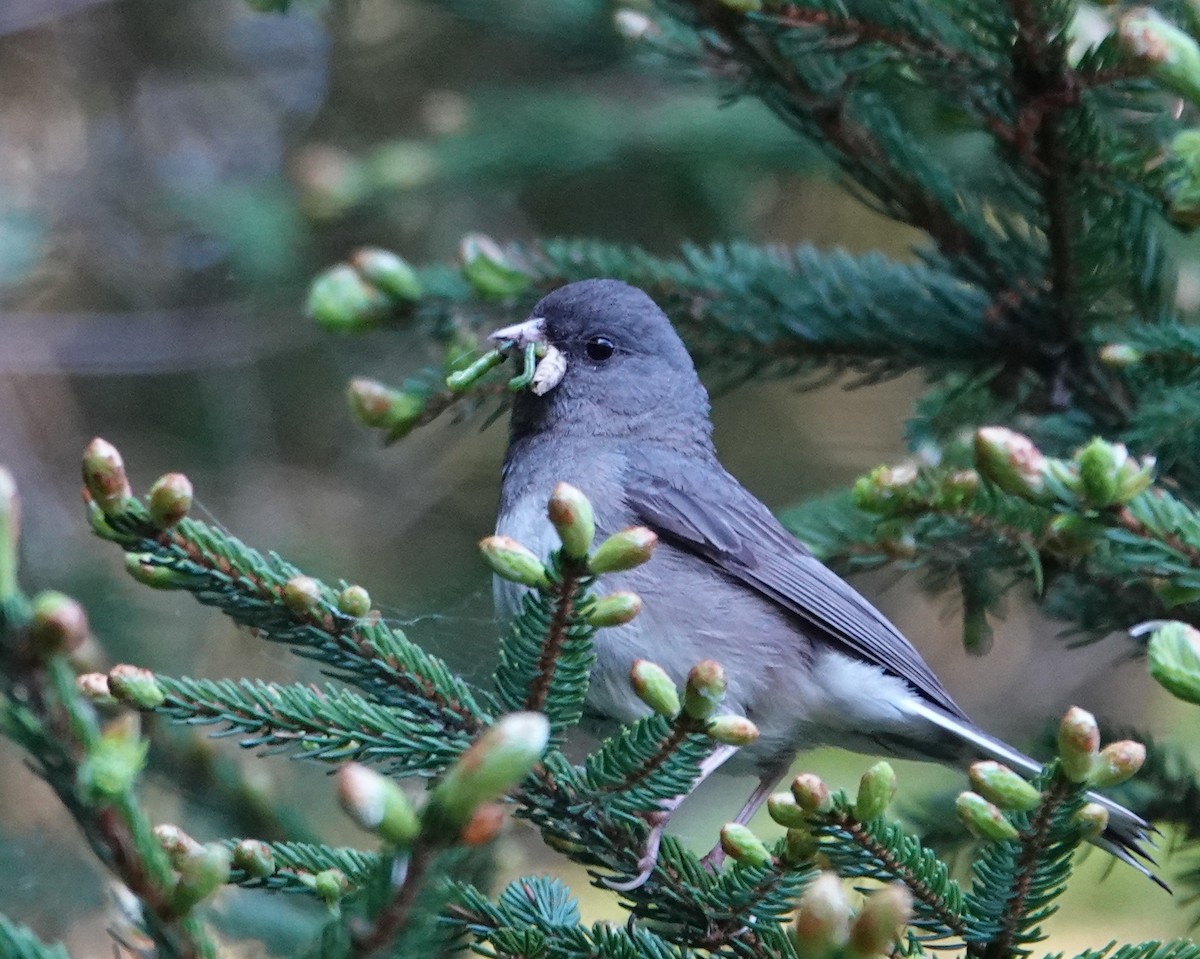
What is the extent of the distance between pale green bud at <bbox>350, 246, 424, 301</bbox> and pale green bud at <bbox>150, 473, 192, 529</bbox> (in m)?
1.47

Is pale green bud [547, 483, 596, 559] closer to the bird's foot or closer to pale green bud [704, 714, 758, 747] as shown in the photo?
pale green bud [704, 714, 758, 747]

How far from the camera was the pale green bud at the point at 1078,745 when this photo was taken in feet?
3.79

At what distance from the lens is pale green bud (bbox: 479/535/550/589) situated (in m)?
1.26

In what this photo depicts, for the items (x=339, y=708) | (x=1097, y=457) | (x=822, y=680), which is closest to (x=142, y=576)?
(x=339, y=708)

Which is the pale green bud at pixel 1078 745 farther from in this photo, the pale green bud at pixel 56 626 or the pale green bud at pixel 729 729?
the pale green bud at pixel 56 626

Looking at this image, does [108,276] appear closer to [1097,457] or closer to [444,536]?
[444,536]

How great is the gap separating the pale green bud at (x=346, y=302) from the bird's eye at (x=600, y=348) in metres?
0.50

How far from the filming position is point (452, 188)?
3.61m

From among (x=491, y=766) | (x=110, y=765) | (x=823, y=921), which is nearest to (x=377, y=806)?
(x=491, y=766)

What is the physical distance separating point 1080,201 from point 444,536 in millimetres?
2808

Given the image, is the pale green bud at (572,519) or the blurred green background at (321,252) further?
the blurred green background at (321,252)

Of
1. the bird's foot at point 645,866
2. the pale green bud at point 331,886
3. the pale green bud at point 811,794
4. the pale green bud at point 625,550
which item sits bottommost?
the bird's foot at point 645,866

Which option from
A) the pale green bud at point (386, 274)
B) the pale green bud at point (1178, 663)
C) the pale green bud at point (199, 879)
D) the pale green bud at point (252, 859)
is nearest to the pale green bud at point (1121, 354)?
the pale green bud at point (1178, 663)

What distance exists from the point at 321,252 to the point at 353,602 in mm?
3572
